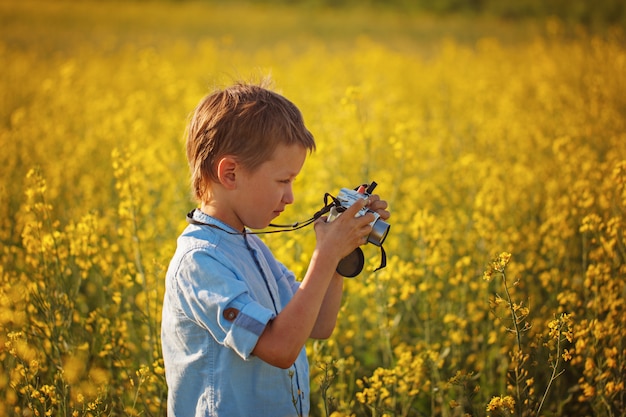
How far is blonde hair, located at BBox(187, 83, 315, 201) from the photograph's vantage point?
1650 millimetres

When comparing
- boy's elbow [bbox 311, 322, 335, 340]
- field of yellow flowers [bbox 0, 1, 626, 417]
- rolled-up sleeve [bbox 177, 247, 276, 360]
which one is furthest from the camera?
field of yellow flowers [bbox 0, 1, 626, 417]

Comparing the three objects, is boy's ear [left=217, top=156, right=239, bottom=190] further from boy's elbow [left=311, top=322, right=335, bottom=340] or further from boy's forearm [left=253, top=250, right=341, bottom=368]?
boy's elbow [left=311, top=322, right=335, bottom=340]

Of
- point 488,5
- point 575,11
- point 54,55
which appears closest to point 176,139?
point 54,55

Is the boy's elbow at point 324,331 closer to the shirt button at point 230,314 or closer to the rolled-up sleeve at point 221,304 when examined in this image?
the rolled-up sleeve at point 221,304

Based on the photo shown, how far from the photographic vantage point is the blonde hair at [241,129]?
1.65 meters

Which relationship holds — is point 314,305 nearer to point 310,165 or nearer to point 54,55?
point 310,165

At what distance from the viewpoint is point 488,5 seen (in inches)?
790

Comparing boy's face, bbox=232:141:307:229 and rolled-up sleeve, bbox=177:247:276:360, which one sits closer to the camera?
rolled-up sleeve, bbox=177:247:276:360

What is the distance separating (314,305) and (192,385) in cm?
40

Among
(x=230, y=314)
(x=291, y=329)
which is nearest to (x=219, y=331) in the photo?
(x=230, y=314)

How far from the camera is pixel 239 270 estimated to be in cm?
166

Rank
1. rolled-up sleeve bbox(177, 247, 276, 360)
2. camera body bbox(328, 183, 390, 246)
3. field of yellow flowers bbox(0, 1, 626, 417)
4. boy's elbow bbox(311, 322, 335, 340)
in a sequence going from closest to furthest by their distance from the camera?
rolled-up sleeve bbox(177, 247, 276, 360) < camera body bbox(328, 183, 390, 246) < boy's elbow bbox(311, 322, 335, 340) < field of yellow flowers bbox(0, 1, 626, 417)

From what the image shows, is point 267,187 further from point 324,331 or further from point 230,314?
point 324,331

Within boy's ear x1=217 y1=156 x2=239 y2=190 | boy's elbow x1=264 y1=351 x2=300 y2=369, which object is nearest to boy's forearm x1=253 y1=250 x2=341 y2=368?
boy's elbow x1=264 y1=351 x2=300 y2=369
